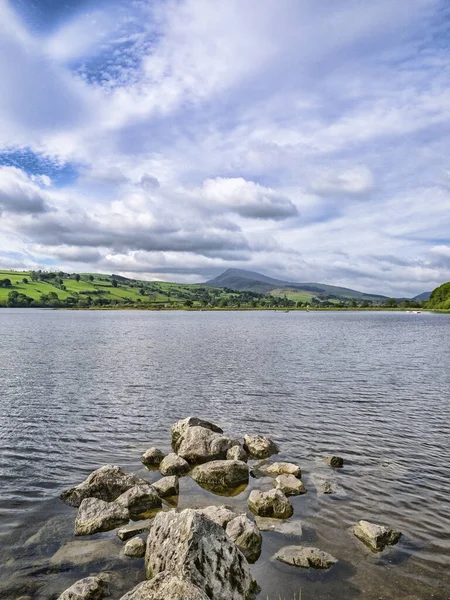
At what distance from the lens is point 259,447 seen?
2489 cm

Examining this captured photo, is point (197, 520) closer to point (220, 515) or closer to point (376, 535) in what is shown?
point (220, 515)

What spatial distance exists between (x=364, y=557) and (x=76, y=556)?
32.7 feet

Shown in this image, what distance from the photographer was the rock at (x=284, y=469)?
21500 mm

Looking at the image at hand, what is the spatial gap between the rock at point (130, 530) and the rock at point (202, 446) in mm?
7419

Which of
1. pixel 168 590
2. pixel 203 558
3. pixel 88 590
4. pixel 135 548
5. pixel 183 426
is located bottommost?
→ pixel 135 548

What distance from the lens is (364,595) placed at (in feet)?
40.6

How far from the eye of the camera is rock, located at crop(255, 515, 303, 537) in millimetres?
16094

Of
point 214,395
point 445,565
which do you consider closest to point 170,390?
point 214,395

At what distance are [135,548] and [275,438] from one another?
48.8 feet

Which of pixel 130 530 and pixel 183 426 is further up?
pixel 183 426

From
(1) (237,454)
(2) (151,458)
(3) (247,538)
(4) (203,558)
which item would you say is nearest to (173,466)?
(2) (151,458)

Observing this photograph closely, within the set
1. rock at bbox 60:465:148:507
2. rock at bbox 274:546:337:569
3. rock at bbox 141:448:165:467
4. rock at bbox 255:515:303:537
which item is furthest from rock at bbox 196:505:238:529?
rock at bbox 141:448:165:467

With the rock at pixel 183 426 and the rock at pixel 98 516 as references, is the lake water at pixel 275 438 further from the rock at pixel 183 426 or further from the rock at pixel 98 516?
the rock at pixel 183 426

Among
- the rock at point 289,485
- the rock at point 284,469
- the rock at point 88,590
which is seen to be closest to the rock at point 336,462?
the rock at point 284,469
